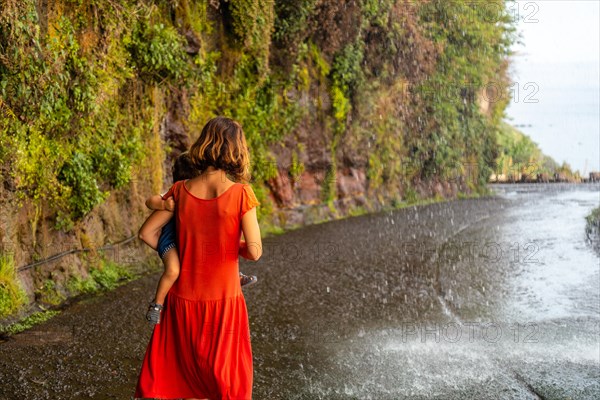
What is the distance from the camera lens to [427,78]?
24594mm

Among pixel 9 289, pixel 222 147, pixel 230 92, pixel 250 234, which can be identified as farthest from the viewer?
pixel 230 92

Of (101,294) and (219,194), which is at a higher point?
(219,194)

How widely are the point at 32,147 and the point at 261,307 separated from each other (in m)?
3.11

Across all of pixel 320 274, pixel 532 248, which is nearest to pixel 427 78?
pixel 532 248

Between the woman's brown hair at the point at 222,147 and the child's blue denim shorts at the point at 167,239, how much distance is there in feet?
1.44

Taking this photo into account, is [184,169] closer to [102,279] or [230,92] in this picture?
[102,279]

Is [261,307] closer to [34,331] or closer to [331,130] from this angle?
[34,331]

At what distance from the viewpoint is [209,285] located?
3.66m

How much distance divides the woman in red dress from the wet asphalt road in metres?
1.33

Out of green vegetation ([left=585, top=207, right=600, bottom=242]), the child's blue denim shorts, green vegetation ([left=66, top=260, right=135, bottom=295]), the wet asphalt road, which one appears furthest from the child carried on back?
green vegetation ([left=585, top=207, right=600, bottom=242])

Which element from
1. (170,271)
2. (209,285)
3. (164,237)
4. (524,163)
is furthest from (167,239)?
(524,163)

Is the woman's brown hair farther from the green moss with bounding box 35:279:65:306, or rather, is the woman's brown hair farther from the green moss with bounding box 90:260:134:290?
the green moss with bounding box 90:260:134:290

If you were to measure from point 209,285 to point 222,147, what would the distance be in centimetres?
77

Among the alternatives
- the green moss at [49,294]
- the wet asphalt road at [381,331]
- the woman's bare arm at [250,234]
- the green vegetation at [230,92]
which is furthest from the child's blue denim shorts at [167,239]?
the green moss at [49,294]
